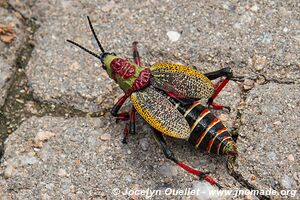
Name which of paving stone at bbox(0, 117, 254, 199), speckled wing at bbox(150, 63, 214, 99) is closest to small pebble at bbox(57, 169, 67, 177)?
paving stone at bbox(0, 117, 254, 199)

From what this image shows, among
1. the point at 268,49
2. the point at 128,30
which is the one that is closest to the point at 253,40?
the point at 268,49

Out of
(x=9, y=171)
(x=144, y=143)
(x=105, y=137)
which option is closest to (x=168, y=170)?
(x=144, y=143)

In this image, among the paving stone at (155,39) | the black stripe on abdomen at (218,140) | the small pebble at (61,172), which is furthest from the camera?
the paving stone at (155,39)

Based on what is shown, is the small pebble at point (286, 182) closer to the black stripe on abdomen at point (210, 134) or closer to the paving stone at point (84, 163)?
the paving stone at point (84, 163)

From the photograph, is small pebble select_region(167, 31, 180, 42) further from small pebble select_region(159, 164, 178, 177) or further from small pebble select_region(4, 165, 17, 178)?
small pebble select_region(4, 165, 17, 178)

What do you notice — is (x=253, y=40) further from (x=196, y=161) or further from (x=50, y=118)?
(x=50, y=118)

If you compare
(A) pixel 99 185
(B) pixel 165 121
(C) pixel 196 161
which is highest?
(B) pixel 165 121

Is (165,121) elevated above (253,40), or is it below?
below

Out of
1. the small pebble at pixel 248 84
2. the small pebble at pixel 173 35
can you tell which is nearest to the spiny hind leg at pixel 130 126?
the small pebble at pixel 173 35
